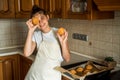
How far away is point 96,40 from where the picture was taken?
1888mm

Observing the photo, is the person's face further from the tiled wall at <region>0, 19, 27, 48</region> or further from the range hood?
the tiled wall at <region>0, 19, 27, 48</region>

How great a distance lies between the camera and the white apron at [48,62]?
4.93 ft

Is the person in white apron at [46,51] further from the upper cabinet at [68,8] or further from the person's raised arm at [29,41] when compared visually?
the upper cabinet at [68,8]

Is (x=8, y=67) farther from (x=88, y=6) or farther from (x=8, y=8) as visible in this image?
(x=88, y=6)

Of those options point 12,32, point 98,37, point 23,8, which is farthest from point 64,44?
point 12,32

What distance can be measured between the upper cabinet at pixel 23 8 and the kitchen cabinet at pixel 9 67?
1.93 feet

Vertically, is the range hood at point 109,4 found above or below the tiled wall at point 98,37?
above

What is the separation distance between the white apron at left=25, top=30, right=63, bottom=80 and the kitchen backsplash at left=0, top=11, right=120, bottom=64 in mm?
550

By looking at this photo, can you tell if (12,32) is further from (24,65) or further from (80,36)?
(80,36)

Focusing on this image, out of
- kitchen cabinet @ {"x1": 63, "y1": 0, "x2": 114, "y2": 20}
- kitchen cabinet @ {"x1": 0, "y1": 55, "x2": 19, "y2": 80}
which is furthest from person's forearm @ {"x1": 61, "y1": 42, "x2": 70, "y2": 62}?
kitchen cabinet @ {"x1": 0, "y1": 55, "x2": 19, "y2": 80}

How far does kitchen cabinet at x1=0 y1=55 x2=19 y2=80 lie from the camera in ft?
7.66

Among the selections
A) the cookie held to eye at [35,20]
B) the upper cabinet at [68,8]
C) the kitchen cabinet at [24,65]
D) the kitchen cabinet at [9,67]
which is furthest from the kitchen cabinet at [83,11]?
the kitchen cabinet at [9,67]

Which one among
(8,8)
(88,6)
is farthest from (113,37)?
(8,8)

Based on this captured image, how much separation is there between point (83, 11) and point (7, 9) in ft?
3.83
